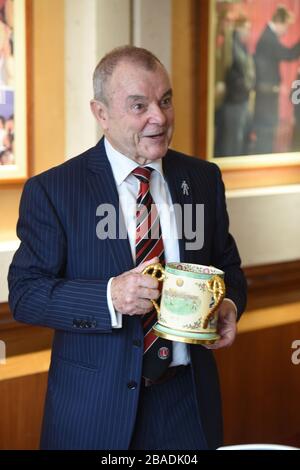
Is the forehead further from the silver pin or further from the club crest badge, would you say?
the club crest badge

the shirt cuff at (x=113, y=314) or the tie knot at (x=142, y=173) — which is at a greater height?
the tie knot at (x=142, y=173)

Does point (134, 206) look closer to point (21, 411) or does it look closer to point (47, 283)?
point (47, 283)

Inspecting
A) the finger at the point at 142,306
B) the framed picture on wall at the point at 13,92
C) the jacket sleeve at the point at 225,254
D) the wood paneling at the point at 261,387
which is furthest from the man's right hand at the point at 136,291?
the wood paneling at the point at 261,387

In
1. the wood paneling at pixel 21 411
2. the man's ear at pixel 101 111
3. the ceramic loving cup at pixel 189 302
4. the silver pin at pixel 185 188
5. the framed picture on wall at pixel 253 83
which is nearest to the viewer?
the ceramic loving cup at pixel 189 302

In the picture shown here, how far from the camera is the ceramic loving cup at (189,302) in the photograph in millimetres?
1938

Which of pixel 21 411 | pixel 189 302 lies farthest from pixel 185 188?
pixel 21 411

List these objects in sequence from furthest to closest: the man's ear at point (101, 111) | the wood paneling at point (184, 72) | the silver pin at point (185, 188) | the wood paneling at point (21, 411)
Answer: the wood paneling at point (184, 72)
the wood paneling at point (21, 411)
the silver pin at point (185, 188)
the man's ear at point (101, 111)

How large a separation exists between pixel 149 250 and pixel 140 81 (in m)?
0.44

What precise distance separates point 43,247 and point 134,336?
13.1 inches

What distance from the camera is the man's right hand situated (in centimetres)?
199

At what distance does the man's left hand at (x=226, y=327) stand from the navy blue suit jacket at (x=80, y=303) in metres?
0.13

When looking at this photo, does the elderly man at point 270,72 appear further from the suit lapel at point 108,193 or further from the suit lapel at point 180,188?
the suit lapel at point 108,193

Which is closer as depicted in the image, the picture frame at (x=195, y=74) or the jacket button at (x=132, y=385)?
the jacket button at (x=132, y=385)
